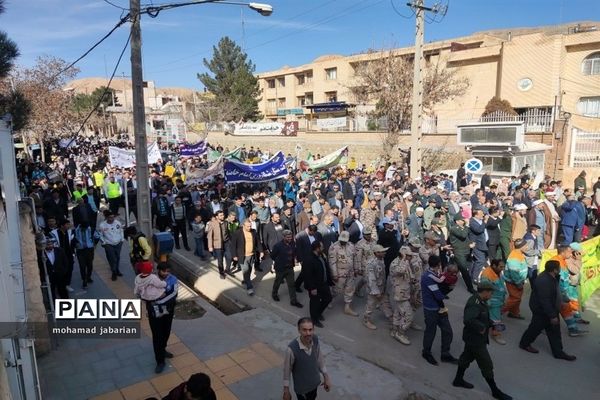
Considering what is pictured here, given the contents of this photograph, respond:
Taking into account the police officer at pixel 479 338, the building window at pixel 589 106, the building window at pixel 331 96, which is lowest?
the police officer at pixel 479 338

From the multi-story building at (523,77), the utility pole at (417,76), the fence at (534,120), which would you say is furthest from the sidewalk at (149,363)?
the multi-story building at (523,77)

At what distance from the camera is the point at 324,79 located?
50.7 m

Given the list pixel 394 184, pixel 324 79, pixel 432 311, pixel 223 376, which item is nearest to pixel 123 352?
pixel 223 376

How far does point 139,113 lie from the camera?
27.3 ft

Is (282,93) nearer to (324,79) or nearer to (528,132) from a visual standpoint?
(324,79)

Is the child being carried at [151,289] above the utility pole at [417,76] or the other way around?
the other way around

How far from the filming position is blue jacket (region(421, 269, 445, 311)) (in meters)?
6.12

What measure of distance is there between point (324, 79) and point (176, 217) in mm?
41827

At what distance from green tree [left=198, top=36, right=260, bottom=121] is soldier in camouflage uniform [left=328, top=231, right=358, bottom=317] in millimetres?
44125

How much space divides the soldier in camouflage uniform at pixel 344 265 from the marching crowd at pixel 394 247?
19 mm

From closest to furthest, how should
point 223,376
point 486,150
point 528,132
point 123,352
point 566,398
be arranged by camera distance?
1. point 566,398
2. point 223,376
3. point 123,352
4. point 486,150
5. point 528,132

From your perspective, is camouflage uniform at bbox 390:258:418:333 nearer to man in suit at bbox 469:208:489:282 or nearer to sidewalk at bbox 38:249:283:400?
sidewalk at bbox 38:249:283:400

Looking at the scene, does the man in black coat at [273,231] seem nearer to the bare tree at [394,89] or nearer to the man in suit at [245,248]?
the man in suit at [245,248]

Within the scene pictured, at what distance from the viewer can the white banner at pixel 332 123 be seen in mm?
30517
